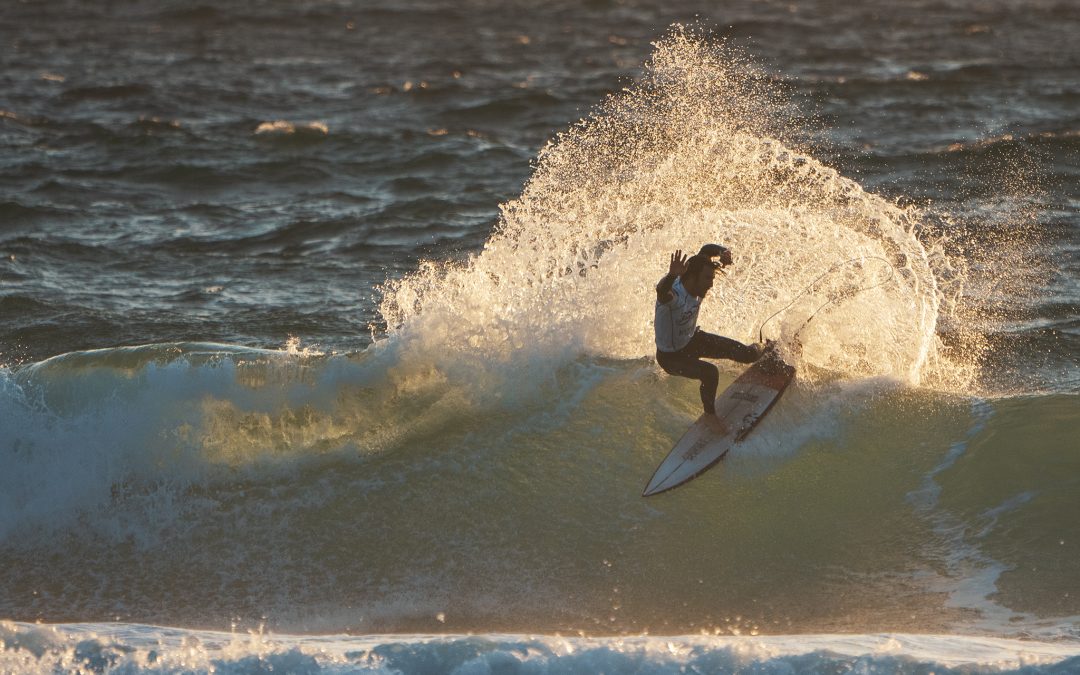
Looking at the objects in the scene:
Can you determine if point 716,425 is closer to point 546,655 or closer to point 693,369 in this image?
point 693,369

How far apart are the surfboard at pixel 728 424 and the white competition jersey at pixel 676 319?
0.86 metres

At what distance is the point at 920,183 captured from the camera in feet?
69.1

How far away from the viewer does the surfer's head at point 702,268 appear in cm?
952

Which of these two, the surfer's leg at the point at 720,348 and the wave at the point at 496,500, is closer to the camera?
the wave at the point at 496,500

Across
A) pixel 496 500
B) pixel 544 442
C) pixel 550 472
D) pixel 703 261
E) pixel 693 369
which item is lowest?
pixel 496 500

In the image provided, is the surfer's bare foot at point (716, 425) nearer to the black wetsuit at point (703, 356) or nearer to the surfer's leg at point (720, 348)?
the black wetsuit at point (703, 356)

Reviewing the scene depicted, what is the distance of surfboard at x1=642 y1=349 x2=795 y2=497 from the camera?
10141mm

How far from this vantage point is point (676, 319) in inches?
387

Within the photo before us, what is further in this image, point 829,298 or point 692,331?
point 829,298

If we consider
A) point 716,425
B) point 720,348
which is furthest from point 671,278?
point 716,425

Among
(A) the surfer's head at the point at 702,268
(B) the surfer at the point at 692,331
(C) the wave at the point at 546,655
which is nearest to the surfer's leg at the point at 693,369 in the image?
(B) the surfer at the point at 692,331

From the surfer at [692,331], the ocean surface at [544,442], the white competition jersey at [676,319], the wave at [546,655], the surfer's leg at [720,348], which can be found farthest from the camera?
the surfer's leg at [720,348]

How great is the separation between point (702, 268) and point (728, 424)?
Result: 1.50 metres

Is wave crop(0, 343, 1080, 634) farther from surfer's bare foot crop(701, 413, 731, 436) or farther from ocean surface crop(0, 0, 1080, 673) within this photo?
surfer's bare foot crop(701, 413, 731, 436)
